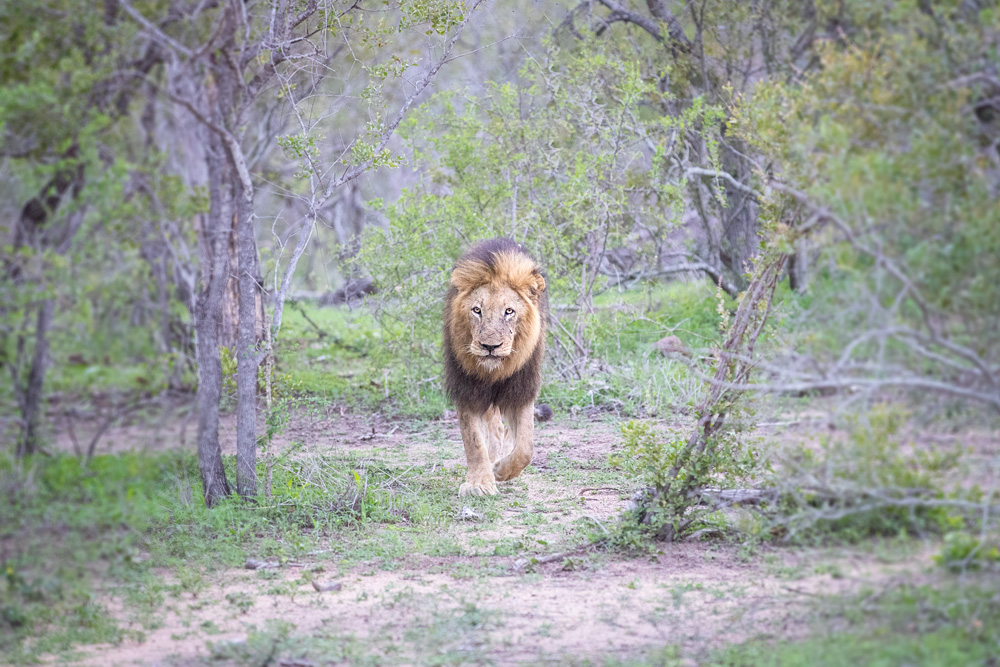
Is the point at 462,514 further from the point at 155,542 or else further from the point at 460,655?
the point at 460,655

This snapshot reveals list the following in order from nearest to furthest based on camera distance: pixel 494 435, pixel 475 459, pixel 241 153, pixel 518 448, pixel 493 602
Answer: pixel 493 602, pixel 241 153, pixel 475 459, pixel 518 448, pixel 494 435

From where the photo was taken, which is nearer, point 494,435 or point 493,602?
point 493,602

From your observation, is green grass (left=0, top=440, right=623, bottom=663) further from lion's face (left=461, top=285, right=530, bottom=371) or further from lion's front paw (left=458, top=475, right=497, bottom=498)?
lion's face (left=461, top=285, right=530, bottom=371)

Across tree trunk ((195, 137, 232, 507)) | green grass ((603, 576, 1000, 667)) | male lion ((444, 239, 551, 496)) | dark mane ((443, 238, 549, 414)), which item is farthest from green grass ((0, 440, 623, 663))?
green grass ((603, 576, 1000, 667))

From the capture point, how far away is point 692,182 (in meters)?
11.4

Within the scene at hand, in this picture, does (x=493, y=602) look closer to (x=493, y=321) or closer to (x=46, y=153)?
(x=493, y=321)

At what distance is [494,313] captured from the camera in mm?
6125

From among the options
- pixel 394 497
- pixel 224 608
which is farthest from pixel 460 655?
pixel 394 497

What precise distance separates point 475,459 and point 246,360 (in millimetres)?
1747

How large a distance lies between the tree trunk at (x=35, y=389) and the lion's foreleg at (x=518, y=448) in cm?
345

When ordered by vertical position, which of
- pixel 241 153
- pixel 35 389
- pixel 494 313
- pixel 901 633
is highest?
pixel 241 153

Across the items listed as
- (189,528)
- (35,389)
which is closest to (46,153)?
(35,389)

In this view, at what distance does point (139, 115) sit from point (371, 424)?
4588 millimetres

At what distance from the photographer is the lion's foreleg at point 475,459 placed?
6164 millimetres
